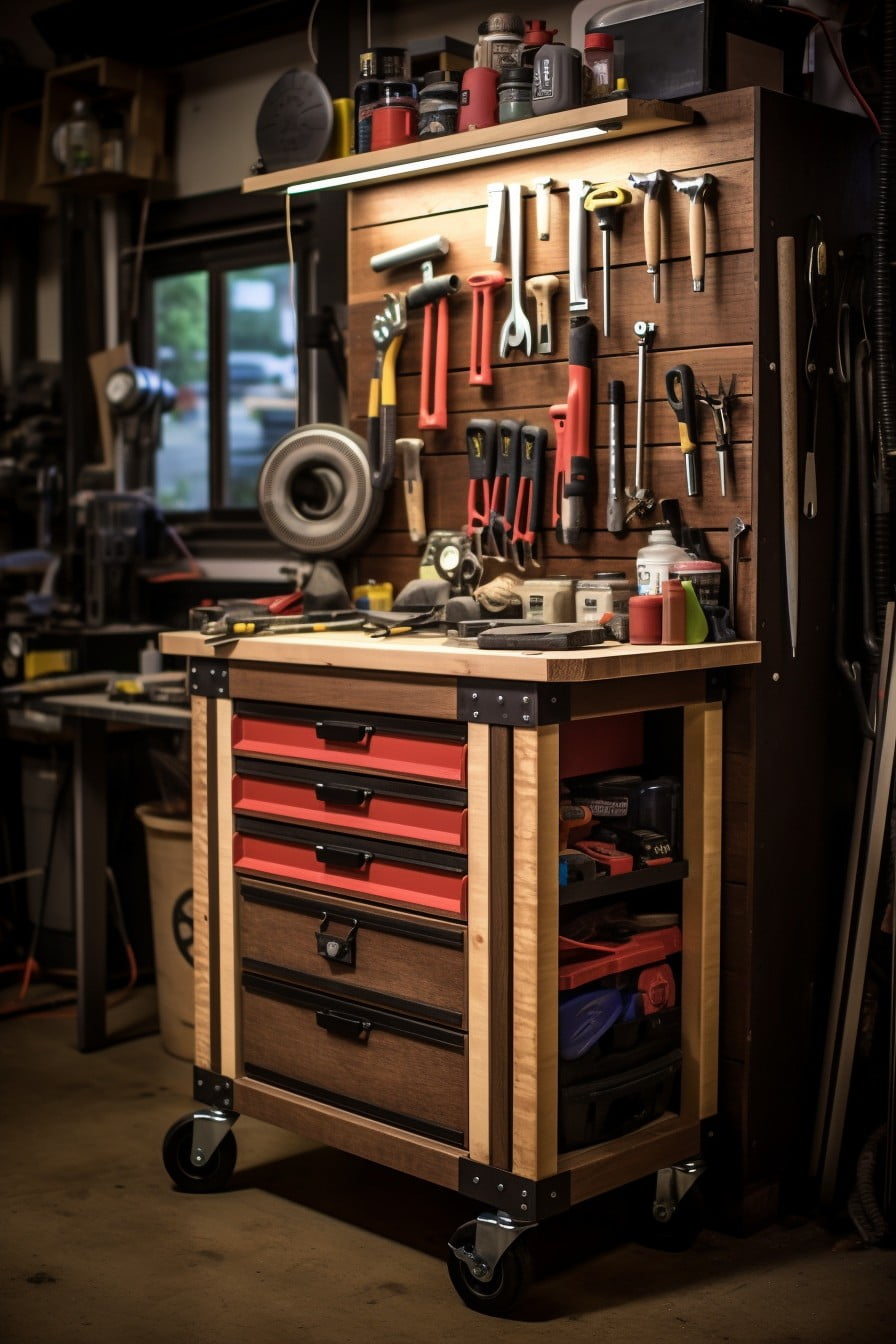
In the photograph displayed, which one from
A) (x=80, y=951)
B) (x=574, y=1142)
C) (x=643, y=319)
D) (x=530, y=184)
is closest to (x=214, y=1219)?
(x=574, y=1142)

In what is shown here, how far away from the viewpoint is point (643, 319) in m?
2.96

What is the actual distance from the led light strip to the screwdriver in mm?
446

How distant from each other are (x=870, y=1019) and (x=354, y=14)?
271 centimetres

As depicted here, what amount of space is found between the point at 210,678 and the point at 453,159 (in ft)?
3.65

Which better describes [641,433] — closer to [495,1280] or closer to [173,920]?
[495,1280]

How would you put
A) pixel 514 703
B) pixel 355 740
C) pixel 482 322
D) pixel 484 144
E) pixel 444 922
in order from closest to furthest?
pixel 514 703, pixel 444 922, pixel 355 740, pixel 484 144, pixel 482 322

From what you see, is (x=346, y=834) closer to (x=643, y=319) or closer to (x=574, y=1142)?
(x=574, y=1142)

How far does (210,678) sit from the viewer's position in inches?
120

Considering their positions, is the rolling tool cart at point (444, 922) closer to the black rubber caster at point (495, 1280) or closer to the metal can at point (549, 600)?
the black rubber caster at point (495, 1280)

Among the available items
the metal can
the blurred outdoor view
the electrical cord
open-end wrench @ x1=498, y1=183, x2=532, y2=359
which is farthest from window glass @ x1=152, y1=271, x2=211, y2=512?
the electrical cord

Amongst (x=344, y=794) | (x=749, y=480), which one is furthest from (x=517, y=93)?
(x=344, y=794)

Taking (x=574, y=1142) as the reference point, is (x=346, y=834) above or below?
above

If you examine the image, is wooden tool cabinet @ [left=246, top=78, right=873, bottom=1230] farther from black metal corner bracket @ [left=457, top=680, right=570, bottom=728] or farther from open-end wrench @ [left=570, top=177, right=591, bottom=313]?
black metal corner bracket @ [left=457, top=680, right=570, bottom=728]

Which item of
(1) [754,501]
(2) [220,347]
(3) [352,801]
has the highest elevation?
(2) [220,347]
